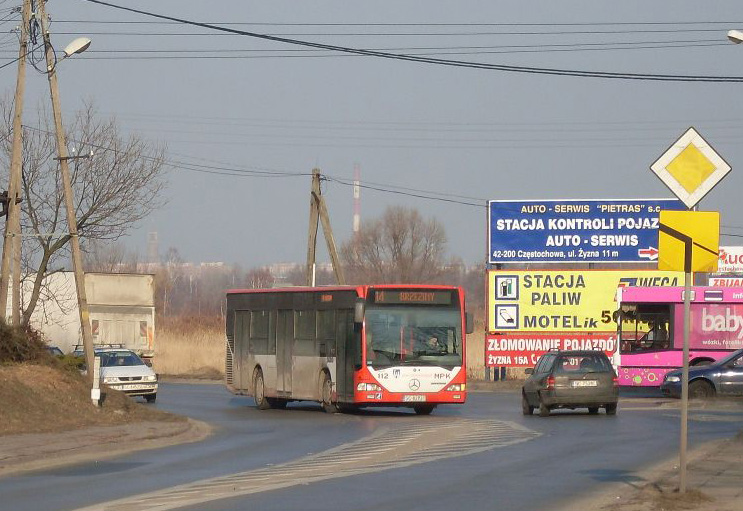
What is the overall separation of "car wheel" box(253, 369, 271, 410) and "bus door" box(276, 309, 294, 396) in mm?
1142

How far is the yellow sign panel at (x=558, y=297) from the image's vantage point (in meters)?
49.3

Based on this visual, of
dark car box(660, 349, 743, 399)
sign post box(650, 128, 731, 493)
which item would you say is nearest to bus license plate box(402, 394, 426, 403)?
dark car box(660, 349, 743, 399)

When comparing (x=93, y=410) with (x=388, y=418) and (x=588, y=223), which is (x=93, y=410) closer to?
(x=388, y=418)

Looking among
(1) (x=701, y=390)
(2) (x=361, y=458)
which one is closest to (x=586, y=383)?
(1) (x=701, y=390)

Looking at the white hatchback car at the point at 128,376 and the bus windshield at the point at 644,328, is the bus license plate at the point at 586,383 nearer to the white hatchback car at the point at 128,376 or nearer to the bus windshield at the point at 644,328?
the bus windshield at the point at 644,328

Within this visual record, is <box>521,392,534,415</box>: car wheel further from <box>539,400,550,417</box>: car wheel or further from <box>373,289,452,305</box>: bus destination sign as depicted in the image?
<box>373,289,452,305</box>: bus destination sign

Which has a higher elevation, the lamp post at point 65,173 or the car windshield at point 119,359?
the lamp post at point 65,173

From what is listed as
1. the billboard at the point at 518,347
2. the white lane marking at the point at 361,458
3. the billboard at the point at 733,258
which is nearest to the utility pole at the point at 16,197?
the white lane marking at the point at 361,458

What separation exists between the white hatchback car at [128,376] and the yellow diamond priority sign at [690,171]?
87.9ft

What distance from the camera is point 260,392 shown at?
3656 cm

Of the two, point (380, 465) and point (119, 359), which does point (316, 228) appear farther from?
point (380, 465)

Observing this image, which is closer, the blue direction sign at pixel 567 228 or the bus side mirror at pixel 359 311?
the bus side mirror at pixel 359 311

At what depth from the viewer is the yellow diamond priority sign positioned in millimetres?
13008

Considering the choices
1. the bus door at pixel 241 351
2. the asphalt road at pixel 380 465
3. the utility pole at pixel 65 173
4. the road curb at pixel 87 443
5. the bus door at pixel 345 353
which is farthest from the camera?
the bus door at pixel 241 351
